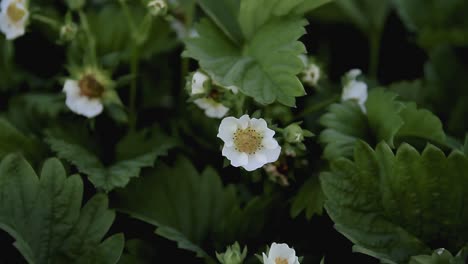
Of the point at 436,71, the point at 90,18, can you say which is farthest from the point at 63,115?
the point at 436,71

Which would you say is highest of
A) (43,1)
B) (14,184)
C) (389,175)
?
(43,1)

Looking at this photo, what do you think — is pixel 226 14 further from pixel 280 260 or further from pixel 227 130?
pixel 280 260

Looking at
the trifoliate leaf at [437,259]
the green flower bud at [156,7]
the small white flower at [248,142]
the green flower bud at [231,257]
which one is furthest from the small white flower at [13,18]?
the trifoliate leaf at [437,259]

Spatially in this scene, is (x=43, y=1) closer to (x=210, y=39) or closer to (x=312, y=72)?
(x=210, y=39)

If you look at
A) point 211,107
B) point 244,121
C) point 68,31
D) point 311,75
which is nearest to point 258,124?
point 244,121

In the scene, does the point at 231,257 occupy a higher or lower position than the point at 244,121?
lower

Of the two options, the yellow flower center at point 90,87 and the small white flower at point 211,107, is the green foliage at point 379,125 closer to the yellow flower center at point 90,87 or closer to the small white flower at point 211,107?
the small white flower at point 211,107
